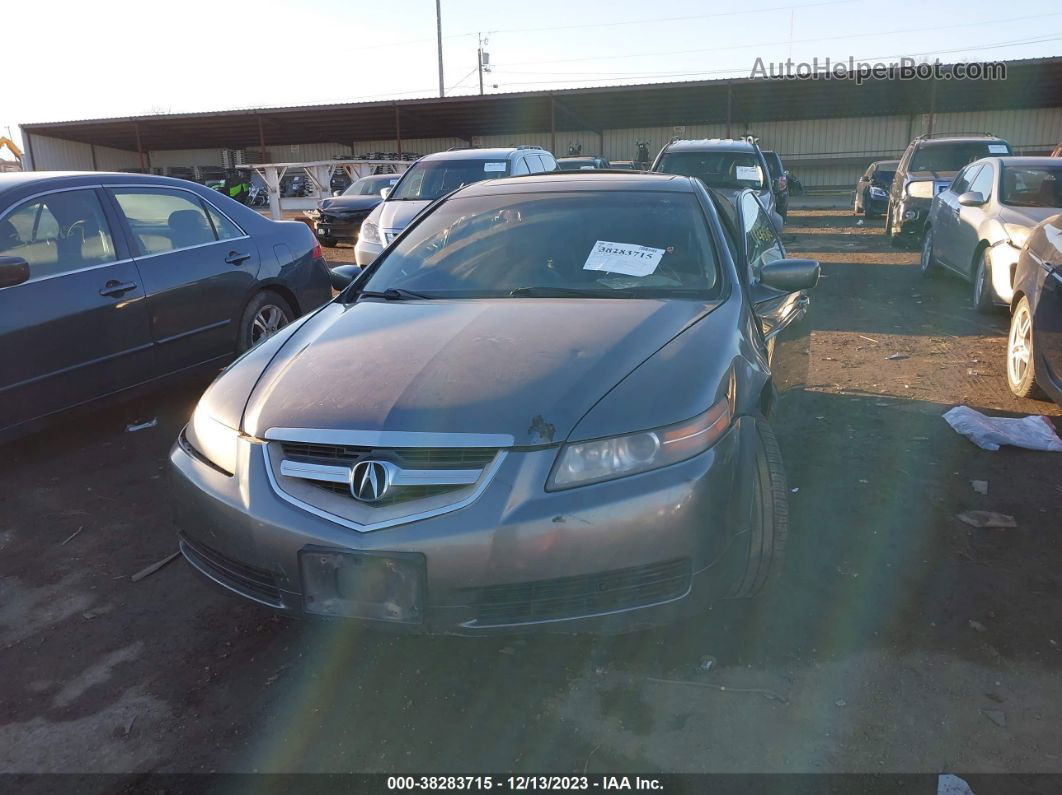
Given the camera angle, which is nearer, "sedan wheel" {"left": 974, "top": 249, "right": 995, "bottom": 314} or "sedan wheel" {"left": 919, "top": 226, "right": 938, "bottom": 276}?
"sedan wheel" {"left": 974, "top": 249, "right": 995, "bottom": 314}

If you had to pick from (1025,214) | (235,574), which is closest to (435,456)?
(235,574)

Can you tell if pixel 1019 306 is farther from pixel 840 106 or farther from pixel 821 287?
pixel 840 106

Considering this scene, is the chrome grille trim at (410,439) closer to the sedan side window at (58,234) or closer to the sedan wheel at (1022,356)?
the sedan side window at (58,234)

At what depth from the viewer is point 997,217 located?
752cm

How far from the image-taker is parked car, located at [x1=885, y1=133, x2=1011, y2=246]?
13.3 m

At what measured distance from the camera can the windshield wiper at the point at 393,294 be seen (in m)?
3.61

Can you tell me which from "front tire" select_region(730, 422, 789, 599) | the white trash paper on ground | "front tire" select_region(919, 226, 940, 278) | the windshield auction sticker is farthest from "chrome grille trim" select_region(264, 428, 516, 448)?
"front tire" select_region(919, 226, 940, 278)

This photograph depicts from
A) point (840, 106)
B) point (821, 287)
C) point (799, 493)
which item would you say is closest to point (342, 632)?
point (799, 493)

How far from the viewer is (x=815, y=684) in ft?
8.71

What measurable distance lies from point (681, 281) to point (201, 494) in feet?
6.72

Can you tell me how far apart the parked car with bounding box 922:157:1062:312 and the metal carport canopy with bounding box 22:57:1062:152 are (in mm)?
21076

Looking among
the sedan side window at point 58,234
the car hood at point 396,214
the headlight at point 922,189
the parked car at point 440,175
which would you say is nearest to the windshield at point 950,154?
the headlight at point 922,189

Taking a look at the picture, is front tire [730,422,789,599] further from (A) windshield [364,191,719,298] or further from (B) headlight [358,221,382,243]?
(B) headlight [358,221,382,243]

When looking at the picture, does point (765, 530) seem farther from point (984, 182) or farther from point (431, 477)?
point (984, 182)
